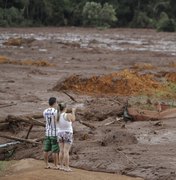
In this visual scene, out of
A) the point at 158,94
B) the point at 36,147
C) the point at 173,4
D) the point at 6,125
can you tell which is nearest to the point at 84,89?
the point at 158,94

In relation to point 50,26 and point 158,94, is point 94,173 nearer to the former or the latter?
point 158,94

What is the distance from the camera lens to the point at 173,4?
3541 inches

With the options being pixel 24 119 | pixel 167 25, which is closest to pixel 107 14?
pixel 167 25

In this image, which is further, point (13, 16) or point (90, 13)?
point (90, 13)

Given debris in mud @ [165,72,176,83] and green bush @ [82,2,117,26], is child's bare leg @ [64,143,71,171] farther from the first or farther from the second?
green bush @ [82,2,117,26]

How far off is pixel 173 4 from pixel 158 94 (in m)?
69.1

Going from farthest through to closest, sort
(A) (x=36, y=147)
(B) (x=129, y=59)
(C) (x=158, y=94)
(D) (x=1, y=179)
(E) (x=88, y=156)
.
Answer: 1. (B) (x=129, y=59)
2. (C) (x=158, y=94)
3. (A) (x=36, y=147)
4. (E) (x=88, y=156)
5. (D) (x=1, y=179)

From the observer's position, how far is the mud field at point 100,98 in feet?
42.0

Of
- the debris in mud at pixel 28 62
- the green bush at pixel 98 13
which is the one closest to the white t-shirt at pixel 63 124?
the debris in mud at pixel 28 62

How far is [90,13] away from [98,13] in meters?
1.32

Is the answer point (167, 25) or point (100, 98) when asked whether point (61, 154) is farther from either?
point (167, 25)

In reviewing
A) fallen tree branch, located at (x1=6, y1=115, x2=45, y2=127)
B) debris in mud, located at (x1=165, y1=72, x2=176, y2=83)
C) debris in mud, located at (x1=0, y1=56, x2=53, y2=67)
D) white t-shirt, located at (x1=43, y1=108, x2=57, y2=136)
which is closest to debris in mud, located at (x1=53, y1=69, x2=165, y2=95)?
debris in mud, located at (x1=165, y1=72, x2=176, y2=83)

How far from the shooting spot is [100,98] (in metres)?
22.6

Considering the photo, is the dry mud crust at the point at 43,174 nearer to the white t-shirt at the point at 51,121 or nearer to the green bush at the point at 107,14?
the white t-shirt at the point at 51,121
